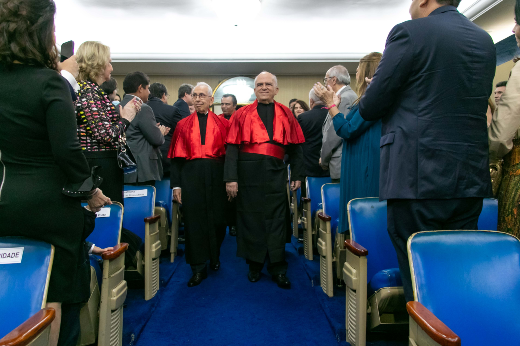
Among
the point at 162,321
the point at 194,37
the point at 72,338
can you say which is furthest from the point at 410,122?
the point at 194,37

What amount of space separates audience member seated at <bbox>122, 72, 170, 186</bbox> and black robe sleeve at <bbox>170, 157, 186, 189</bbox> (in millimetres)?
253

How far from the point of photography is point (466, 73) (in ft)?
3.76

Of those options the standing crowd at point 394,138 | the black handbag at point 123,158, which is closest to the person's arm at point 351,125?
the standing crowd at point 394,138

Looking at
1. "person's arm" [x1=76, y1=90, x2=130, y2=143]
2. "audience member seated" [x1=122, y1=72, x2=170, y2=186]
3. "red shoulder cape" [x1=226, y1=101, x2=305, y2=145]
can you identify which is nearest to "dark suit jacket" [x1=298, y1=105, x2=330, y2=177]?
"red shoulder cape" [x1=226, y1=101, x2=305, y2=145]

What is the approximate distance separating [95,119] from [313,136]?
7.64ft

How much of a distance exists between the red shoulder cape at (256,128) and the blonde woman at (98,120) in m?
0.78

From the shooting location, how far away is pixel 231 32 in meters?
6.00

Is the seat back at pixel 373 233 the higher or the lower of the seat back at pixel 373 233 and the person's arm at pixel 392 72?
the lower

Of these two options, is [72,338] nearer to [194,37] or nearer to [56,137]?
[56,137]

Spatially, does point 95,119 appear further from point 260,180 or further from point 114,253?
point 260,180

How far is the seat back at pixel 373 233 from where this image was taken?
1645 millimetres

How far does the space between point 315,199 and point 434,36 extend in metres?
1.99

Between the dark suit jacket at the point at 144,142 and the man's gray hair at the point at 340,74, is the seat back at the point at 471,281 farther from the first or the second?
the dark suit jacket at the point at 144,142

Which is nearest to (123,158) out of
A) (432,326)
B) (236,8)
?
(432,326)
